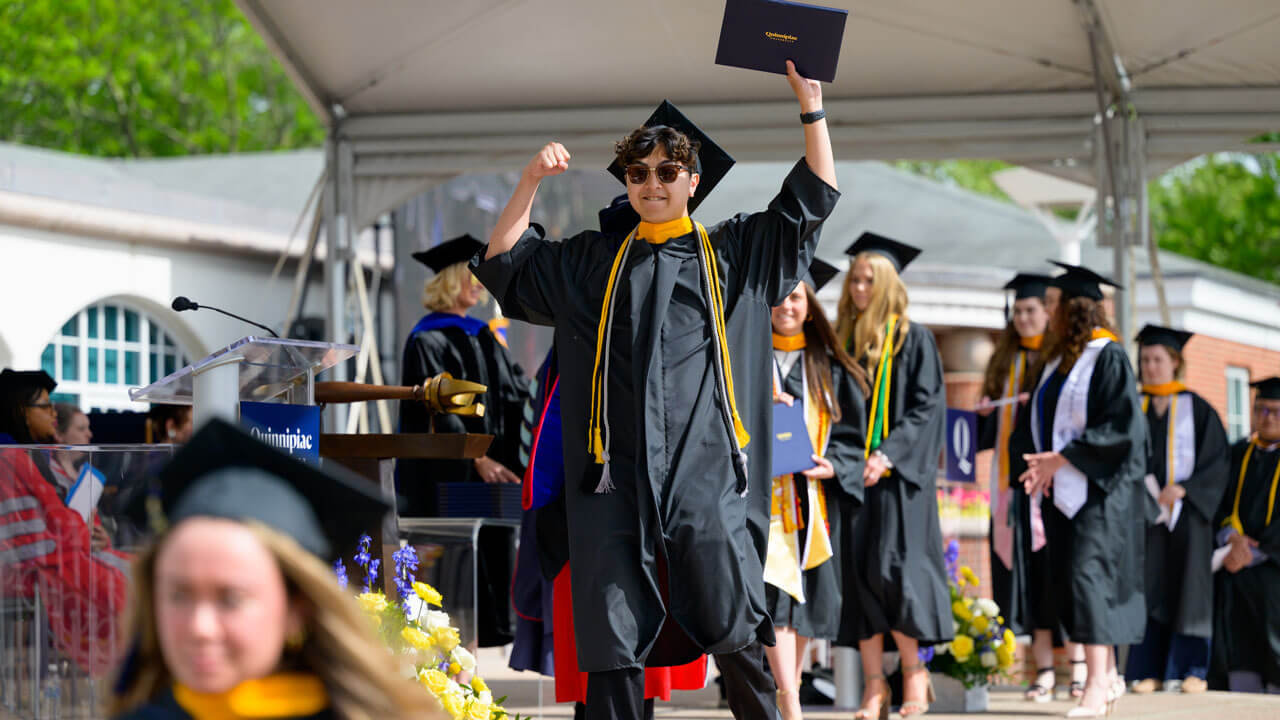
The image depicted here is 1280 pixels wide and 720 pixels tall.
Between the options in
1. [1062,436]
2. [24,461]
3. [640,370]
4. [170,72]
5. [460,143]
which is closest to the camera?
[640,370]

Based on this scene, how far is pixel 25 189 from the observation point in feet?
39.0

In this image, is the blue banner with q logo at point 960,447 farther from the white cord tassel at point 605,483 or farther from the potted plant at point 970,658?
the white cord tassel at point 605,483

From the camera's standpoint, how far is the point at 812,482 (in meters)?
6.36

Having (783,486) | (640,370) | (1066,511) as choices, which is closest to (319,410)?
(640,370)

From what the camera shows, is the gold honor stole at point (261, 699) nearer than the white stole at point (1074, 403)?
Yes

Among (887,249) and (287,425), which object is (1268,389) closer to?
(887,249)

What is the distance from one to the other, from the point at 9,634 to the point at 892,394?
148 inches

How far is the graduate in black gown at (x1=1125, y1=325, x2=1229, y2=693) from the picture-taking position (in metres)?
8.98

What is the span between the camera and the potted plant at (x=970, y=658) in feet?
23.7

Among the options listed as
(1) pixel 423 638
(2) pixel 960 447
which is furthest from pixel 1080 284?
(1) pixel 423 638

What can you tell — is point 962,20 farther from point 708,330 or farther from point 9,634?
point 9,634

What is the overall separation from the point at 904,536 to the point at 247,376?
330 cm


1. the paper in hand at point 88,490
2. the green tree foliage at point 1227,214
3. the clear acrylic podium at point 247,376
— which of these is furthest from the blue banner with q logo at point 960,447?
the green tree foliage at point 1227,214

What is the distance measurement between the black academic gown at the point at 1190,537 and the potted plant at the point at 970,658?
2012mm
